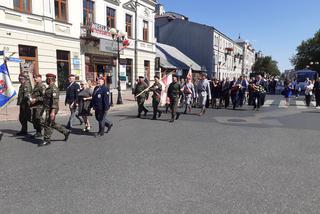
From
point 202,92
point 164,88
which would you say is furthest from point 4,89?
point 202,92

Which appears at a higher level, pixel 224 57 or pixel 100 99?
pixel 224 57

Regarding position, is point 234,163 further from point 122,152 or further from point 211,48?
point 211,48

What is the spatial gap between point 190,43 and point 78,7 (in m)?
31.9

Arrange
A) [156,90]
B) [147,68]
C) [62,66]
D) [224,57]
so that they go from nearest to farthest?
[156,90]
[62,66]
[147,68]
[224,57]

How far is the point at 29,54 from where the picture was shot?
672 inches

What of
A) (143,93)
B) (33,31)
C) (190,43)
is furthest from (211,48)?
(143,93)

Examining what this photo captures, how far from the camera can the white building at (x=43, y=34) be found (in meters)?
15.7

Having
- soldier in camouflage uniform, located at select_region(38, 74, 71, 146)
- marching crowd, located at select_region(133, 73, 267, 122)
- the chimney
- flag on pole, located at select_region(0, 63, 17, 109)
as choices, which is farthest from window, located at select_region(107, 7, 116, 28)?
the chimney

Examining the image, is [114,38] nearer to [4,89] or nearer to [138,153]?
[4,89]

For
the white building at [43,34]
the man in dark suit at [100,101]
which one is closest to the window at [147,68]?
the white building at [43,34]

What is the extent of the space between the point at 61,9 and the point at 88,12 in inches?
118

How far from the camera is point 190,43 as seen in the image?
164 feet

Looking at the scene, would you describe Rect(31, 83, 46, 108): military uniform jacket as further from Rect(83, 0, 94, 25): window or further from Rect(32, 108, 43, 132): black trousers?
Rect(83, 0, 94, 25): window

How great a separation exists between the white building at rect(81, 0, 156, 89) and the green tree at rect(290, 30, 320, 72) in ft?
167
